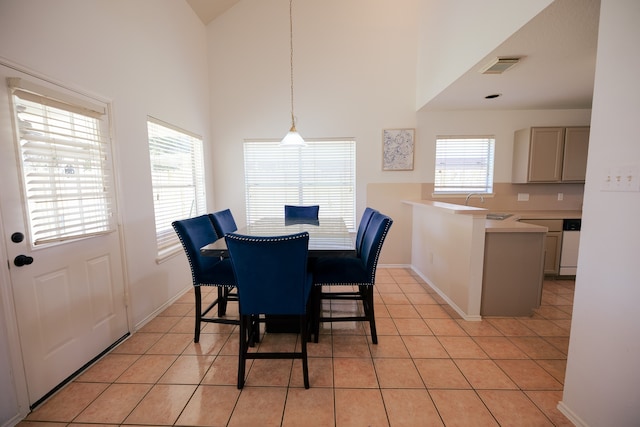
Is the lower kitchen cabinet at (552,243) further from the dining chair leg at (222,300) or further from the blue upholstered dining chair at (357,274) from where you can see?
the dining chair leg at (222,300)

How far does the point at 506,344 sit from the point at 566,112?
11.5 feet

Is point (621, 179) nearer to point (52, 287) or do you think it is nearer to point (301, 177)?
point (52, 287)

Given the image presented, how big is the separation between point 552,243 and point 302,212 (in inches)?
127

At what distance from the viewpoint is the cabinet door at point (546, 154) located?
3375mm

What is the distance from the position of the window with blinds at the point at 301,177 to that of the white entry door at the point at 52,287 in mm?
2118

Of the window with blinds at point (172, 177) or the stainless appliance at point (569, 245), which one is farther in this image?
the stainless appliance at point (569, 245)

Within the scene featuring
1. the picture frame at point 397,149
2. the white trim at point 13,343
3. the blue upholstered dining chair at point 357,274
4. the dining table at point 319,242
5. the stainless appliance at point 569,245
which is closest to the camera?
the white trim at point 13,343

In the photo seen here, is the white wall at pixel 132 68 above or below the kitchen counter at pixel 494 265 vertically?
above

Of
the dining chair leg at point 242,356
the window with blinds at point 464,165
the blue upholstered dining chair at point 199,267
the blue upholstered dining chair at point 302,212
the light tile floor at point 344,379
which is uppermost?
the window with blinds at point 464,165

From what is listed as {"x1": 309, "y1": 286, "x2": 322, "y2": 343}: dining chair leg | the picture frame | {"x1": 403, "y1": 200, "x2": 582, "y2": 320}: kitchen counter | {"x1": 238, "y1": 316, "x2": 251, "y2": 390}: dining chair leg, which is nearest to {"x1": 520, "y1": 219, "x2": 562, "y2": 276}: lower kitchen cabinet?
{"x1": 403, "y1": 200, "x2": 582, "y2": 320}: kitchen counter

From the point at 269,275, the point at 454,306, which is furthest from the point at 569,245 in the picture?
the point at 269,275

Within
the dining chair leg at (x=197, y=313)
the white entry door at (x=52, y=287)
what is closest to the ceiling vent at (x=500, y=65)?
the dining chair leg at (x=197, y=313)

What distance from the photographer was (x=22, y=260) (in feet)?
4.65

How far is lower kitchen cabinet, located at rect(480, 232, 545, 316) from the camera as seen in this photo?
2375 mm
